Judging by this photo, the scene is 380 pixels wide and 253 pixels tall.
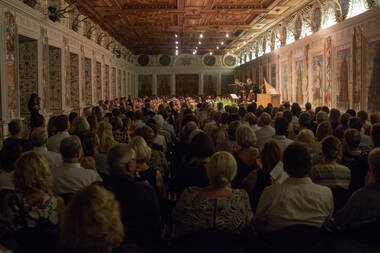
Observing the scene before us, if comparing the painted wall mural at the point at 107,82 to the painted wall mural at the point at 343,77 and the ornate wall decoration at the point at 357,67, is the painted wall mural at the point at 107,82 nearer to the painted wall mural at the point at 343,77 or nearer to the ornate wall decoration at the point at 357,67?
the painted wall mural at the point at 343,77

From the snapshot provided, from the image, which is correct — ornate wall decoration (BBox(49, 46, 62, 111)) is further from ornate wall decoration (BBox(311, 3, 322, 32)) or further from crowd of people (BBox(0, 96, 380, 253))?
ornate wall decoration (BBox(311, 3, 322, 32))

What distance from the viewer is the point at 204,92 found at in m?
42.0

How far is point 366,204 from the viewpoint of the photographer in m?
3.27

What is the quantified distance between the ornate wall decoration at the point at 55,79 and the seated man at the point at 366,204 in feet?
43.5

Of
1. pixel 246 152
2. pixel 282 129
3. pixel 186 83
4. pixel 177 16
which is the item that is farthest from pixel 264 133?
pixel 186 83

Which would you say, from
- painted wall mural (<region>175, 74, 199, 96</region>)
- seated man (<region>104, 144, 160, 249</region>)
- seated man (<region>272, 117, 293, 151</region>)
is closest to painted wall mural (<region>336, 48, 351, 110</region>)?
seated man (<region>272, 117, 293, 151</region>)

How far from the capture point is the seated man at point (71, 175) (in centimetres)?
404

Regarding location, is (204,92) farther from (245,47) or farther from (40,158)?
(40,158)

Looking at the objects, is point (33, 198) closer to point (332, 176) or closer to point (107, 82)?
point (332, 176)

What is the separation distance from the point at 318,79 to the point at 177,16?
818cm

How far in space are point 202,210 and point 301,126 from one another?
5.51 meters

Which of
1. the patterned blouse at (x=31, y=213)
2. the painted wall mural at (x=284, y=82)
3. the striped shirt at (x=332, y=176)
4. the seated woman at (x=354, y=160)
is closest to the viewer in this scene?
the patterned blouse at (x=31, y=213)

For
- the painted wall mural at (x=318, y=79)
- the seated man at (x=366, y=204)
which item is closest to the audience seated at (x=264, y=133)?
the seated man at (x=366, y=204)

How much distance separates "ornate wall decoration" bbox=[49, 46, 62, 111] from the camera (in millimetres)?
14742
